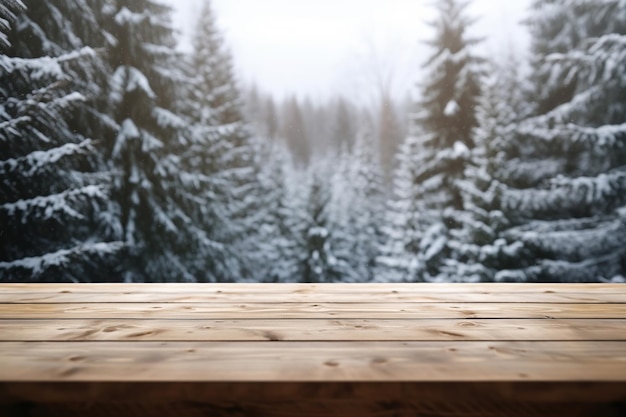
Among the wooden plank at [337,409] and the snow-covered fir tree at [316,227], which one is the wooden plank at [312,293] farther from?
the snow-covered fir tree at [316,227]

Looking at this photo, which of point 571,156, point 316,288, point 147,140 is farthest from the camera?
point 571,156

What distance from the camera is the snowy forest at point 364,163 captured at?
11.5 ft

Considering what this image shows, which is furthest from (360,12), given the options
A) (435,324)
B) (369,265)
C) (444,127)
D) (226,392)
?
(226,392)

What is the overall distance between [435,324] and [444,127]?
303 cm

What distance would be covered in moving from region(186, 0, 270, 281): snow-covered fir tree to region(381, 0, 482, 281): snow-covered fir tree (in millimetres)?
1377

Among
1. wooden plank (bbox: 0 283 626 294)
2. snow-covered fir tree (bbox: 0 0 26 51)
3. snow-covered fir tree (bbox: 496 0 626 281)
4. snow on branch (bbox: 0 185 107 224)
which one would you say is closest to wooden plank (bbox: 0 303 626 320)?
wooden plank (bbox: 0 283 626 294)

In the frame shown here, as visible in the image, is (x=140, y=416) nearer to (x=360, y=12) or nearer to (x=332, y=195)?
(x=332, y=195)

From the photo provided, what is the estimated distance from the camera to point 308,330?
1.15m

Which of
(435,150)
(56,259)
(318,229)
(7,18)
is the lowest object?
(56,259)

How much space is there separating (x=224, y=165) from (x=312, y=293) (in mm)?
2531

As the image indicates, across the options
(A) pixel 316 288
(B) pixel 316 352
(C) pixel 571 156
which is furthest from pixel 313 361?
(C) pixel 571 156

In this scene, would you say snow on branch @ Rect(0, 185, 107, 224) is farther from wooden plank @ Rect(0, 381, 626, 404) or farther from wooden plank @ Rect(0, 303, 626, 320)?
wooden plank @ Rect(0, 381, 626, 404)

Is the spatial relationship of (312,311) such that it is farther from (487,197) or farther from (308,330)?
(487,197)

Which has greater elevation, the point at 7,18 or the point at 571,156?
the point at 7,18
